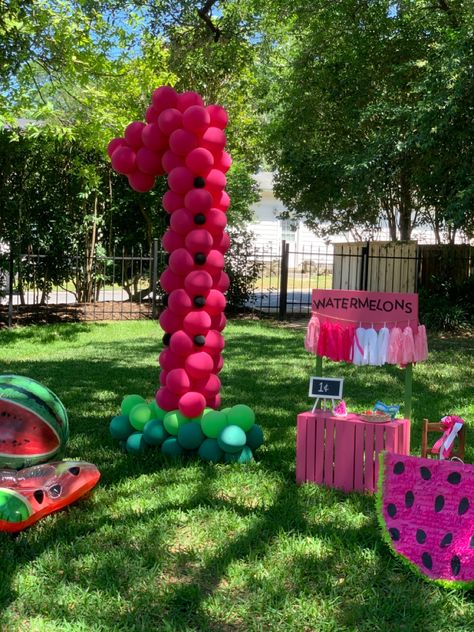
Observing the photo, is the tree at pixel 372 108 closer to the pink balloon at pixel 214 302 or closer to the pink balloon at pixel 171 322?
the pink balloon at pixel 214 302

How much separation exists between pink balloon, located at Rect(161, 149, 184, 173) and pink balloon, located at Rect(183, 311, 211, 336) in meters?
1.08

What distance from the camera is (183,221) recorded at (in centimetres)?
466

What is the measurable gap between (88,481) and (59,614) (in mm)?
1091

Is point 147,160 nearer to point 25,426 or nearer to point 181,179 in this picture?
point 181,179

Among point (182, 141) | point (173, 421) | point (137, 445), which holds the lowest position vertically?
point (137, 445)

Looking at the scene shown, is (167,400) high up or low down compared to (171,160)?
down

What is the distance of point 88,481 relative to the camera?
3.71m

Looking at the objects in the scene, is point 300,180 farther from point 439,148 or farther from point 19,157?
point 19,157

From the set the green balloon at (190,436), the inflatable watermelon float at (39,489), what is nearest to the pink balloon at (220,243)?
the green balloon at (190,436)

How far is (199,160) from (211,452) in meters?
2.07

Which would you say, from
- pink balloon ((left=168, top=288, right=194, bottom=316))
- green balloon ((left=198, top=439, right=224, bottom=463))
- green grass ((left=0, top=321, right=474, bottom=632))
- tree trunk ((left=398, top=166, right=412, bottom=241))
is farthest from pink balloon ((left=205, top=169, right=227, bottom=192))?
tree trunk ((left=398, top=166, right=412, bottom=241))

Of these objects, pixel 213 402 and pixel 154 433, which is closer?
pixel 154 433

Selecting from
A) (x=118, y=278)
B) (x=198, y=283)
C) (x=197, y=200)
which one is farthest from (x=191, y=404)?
(x=118, y=278)

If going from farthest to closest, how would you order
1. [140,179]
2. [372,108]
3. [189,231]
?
[372,108]
[140,179]
[189,231]
